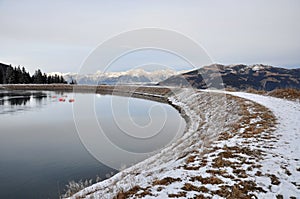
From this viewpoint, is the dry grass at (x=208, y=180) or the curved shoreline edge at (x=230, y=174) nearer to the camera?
the curved shoreline edge at (x=230, y=174)

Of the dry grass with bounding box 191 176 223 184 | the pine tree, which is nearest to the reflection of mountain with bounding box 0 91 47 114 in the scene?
the dry grass with bounding box 191 176 223 184

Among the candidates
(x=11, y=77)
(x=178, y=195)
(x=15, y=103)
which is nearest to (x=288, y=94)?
(x=178, y=195)

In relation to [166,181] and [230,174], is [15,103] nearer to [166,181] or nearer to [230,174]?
[166,181]

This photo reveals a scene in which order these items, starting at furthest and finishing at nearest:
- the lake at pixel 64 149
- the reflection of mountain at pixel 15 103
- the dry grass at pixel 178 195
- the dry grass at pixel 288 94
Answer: the reflection of mountain at pixel 15 103, the dry grass at pixel 288 94, the lake at pixel 64 149, the dry grass at pixel 178 195

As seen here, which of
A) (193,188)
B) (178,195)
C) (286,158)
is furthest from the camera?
(286,158)

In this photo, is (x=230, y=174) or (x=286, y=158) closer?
(x=230, y=174)

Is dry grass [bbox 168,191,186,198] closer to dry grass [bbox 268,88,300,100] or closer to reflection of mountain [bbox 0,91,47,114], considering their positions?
dry grass [bbox 268,88,300,100]

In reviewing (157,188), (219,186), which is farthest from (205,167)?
(157,188)

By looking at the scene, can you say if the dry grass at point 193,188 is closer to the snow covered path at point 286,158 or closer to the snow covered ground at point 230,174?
the snow covered ground at point 230,174

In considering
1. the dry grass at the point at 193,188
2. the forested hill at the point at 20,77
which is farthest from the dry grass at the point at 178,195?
the forested hill at the point at 20,77

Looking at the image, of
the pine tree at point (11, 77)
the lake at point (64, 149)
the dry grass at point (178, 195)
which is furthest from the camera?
the pine tree at point (11, 77)

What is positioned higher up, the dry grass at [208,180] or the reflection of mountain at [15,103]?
the dry grass at [208,180]

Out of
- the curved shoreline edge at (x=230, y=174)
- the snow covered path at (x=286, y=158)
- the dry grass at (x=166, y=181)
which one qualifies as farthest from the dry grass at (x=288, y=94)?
the dry grass at (x=166, y=181)

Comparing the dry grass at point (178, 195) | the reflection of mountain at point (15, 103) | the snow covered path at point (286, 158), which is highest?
the snow covered path at point (286, 158)
